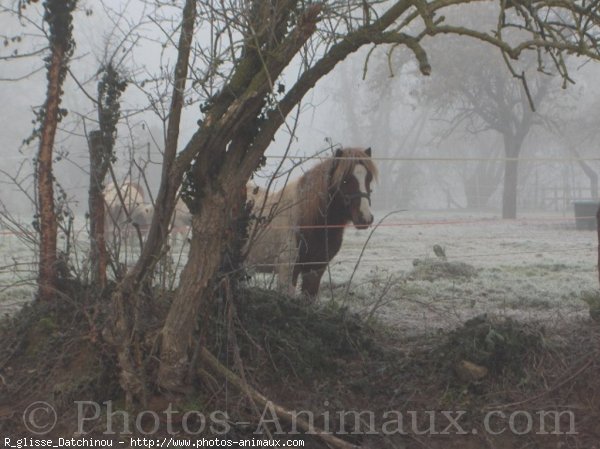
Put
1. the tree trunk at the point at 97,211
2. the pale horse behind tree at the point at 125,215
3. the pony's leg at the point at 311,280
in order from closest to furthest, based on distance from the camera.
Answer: the pale horse behind tree at the point at 125,215 < the tree trunk at the point at 97,211 < the pony's leg at the point at 311,280

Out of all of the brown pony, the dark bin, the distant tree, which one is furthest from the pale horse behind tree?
the distant tree

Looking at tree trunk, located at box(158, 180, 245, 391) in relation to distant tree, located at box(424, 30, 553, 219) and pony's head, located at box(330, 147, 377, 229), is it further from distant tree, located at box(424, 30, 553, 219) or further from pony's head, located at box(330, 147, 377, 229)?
distant tree, located at box(424, 30, 553, 219)

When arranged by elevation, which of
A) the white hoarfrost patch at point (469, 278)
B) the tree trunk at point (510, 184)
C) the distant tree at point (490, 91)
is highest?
the distant tree at point (490, 91)

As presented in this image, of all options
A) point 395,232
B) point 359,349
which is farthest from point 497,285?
point 395,232

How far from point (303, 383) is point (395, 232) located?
1127 cm

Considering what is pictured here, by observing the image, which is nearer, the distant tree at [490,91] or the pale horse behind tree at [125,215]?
the pale horse behind tree at [125,215]

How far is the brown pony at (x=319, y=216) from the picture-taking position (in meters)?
6.07

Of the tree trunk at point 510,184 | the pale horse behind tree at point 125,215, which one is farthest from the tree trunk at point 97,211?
the tree trunk at point 510,184

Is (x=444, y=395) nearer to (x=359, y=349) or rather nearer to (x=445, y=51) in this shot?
(x=359, y=349)

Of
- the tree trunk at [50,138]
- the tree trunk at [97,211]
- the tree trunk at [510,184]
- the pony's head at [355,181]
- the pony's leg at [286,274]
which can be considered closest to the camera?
the tree trunk at [97,211]

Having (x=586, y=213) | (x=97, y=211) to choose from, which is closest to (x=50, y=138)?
(x=97, y=211)

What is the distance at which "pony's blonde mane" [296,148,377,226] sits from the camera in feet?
20.0

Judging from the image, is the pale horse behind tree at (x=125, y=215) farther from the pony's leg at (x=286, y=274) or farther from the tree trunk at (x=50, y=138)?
the pony's leg at (x=286, y=274)

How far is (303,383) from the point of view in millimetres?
4555
